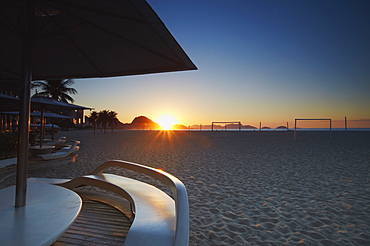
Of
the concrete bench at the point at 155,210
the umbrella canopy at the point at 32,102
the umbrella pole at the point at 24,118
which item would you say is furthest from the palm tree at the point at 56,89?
the umbrella pole at the point at 24,118

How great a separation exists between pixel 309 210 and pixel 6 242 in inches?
148

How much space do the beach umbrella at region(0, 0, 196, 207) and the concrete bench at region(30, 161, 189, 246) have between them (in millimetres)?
1049

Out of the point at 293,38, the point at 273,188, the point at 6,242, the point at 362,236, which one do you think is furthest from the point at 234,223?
the point at 293,38

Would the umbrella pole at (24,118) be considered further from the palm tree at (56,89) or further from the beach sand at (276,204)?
the palm tree at (56,89)

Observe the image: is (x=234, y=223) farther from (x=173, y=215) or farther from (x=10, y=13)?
(x=10, y=13)

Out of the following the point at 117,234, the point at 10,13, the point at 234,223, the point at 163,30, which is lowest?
the point at 234,223

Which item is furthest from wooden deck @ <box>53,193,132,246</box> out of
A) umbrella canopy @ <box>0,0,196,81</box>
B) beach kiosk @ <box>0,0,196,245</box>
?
umbrella canopy @ <box>0,0,196,81</box>

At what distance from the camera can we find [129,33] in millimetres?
2057

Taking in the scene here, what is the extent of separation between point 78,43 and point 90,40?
22cm

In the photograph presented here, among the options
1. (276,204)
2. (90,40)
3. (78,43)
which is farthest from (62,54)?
(276,204)

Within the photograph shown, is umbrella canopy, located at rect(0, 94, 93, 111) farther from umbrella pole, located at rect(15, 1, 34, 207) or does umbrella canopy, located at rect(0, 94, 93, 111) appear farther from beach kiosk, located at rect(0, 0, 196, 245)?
umbrella pole, located at rect(15, 1, 34, 207)

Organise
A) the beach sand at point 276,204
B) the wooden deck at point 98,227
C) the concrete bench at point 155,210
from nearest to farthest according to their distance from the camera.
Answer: the concrete bench at point 155,210 < the wooden deck at point 98,227 < the beach sand at point 276,204

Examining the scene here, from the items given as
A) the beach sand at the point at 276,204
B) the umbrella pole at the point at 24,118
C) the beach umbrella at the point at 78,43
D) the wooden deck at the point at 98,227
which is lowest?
the beach sand at the point at 276,204

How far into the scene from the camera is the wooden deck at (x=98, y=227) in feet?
6.52
